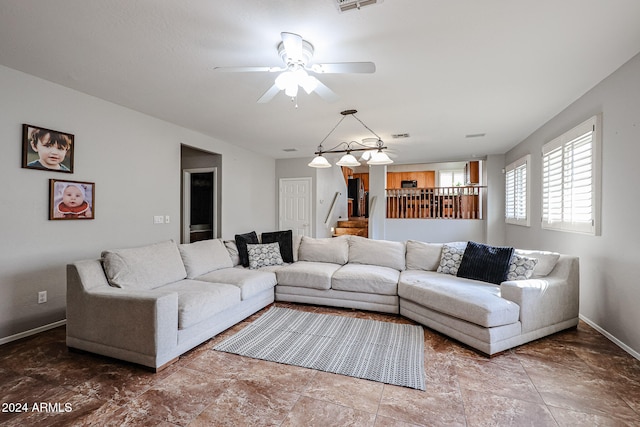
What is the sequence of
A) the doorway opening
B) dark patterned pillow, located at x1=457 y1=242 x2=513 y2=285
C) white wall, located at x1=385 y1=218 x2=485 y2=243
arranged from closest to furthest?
dark patterned pillow, located at x1=457 y1=242 x2=513 y2=285 < the doorway opening < white wall, located at x1=385 y1=218 x2=485 y2=243

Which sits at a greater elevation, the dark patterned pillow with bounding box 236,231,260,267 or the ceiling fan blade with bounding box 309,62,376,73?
the ceiling fan blade with bounding box 309,62,376,73

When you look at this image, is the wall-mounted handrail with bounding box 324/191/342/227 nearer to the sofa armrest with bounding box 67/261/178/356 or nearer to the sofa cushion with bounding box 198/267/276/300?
the sofa cushion with bounding box 198/267/276/300

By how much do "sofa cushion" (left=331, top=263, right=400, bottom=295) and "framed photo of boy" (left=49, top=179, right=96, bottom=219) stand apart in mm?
2940

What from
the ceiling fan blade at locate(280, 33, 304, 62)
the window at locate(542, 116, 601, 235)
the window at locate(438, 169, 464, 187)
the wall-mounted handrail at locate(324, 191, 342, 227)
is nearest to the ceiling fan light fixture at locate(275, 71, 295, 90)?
the ceiling fan blade at locate(280, 33, 304, 62)

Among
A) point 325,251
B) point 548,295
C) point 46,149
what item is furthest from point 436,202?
point 46,149

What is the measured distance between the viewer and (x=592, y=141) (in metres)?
2.90

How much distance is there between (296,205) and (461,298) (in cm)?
481

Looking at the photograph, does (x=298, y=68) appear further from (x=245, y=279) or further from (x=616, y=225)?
(x=616, y=225)

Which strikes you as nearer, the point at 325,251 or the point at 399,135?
the point at 325,251

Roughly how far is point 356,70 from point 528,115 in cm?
312

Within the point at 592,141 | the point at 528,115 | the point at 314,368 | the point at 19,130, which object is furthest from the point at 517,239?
the point at 19,130

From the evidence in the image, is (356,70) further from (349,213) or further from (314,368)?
(349,213)

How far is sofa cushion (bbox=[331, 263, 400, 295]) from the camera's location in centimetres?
335

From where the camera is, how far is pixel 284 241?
4.39 m
